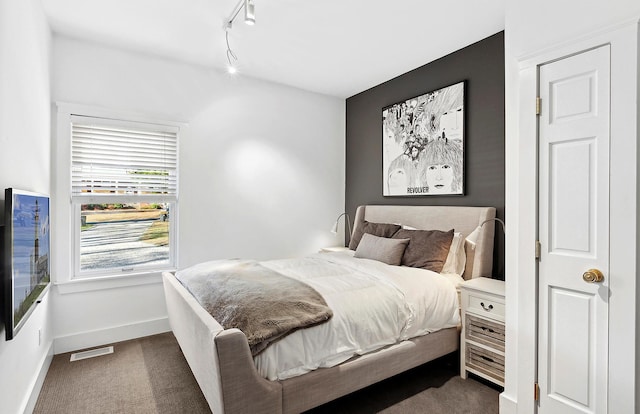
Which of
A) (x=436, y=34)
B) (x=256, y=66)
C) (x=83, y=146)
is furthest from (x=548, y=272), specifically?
(x=83, y=146)

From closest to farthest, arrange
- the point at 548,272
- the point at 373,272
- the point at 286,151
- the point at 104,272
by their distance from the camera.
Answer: the point at 548,272 < the point at 373,272 < the point at 104,272 < the point at 286,151

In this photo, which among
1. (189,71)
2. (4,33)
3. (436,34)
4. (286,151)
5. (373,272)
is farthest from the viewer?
(286,151)

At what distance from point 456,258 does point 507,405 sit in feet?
3.92

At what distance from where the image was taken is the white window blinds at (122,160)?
317 cm

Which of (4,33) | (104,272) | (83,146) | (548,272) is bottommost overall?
(104,272)

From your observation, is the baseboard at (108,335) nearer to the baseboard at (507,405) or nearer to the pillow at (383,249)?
the pillow at (383,249)

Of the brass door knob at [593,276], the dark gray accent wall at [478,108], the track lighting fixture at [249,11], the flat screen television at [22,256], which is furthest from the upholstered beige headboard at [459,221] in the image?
the flat screen television at [22,256]

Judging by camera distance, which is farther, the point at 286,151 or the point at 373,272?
the point at 286,151

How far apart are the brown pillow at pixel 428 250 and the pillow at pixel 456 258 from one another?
0.24 feet

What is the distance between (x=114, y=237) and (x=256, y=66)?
7.60 ft

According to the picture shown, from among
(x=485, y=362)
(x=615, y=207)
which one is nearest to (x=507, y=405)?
(x=485, y=362)

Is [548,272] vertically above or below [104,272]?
above

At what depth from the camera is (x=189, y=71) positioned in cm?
366

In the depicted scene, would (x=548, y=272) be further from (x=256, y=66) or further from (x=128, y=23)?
(x=128, y=23)
